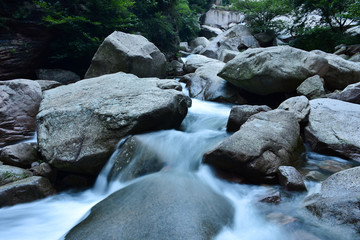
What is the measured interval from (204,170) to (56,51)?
7774mm

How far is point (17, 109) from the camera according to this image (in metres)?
5.17

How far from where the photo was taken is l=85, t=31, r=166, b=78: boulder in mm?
7191

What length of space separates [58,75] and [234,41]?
38.5 ft

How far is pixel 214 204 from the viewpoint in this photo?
A: 9.05 ft

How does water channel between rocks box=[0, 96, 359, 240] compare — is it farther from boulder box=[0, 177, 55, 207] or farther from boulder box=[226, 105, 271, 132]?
boulder box=[226, 105, 271, 132]

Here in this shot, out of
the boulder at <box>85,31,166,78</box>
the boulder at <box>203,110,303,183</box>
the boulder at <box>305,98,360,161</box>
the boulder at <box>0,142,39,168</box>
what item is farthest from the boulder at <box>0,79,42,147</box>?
the boulder at <box>305,98,360,161</box>

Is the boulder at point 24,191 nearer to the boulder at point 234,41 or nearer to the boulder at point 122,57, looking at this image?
the boulder at point 122,57

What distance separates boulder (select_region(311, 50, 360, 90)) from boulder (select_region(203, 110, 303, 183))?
365 cm

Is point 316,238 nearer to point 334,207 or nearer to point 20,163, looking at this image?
point 334,207

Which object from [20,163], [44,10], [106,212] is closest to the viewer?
[106,212]

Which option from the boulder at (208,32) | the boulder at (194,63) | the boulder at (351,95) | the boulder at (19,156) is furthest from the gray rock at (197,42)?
the boulder at (19,156)

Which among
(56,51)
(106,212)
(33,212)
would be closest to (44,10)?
(56,51)

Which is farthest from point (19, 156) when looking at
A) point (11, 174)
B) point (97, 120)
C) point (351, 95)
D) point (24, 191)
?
point (351, 95)

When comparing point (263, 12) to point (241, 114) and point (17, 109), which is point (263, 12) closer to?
point (241, 114)
